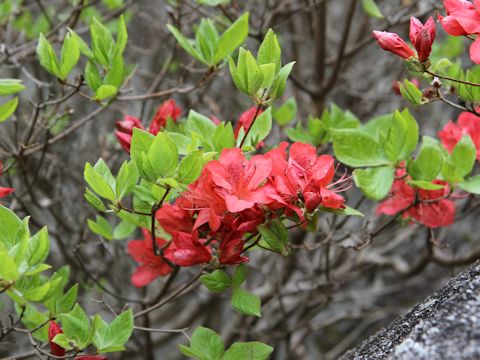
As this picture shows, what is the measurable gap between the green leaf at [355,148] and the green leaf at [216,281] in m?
0.30

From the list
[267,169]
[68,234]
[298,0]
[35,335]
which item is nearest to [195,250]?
[267,169]

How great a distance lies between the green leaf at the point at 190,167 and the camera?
0.98 m

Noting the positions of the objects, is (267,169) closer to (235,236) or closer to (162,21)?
(235,236)

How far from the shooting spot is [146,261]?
1332 mm

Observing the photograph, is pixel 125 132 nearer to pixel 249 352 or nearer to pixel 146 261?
pixel 146 261

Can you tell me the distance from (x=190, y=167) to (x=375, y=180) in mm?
376

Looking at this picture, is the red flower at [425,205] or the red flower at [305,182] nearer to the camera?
the red flower at [305,182]

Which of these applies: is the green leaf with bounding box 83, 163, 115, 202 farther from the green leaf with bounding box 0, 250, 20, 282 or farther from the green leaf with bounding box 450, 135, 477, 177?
the green leaf with bounding box 450, 135, 477, 177

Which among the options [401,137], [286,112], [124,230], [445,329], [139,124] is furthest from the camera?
[286,112]

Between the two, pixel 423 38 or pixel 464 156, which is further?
pixel 464 156

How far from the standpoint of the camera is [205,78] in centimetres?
142

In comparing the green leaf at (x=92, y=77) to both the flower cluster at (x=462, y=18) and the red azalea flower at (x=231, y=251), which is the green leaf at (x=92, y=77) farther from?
the flower cluster at (x=462, y=18)

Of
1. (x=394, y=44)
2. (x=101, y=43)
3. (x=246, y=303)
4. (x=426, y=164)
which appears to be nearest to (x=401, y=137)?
(x=426, y=164)

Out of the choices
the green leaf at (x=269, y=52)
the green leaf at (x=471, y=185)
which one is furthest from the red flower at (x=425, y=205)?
the green leaf at (x=269, y=52)
